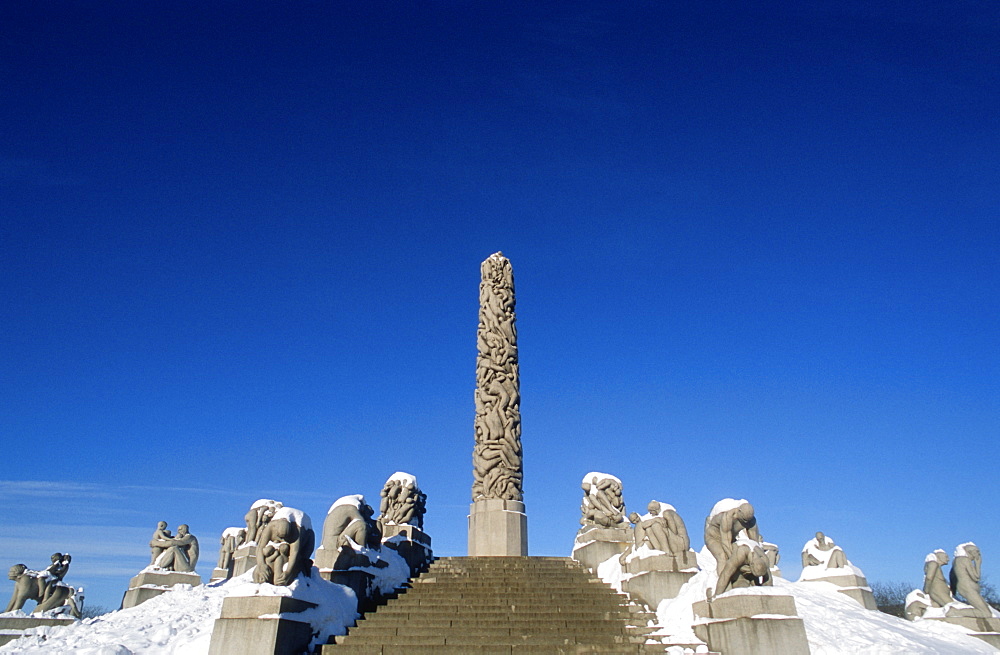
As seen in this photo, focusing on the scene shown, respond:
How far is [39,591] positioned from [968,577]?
1947 cm

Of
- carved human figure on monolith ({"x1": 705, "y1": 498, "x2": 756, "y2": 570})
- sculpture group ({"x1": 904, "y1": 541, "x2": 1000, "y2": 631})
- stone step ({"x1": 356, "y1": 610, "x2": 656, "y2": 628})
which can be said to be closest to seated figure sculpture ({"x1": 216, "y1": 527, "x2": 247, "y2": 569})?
stone step ({"x1": 356, "y1": 610, "x2": 656, "y2": 628})

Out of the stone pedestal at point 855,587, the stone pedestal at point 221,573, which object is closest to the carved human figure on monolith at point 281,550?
the stone pedestal at point 221,573

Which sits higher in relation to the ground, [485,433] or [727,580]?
[485,433]

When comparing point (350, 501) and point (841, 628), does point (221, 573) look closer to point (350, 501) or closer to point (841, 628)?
point (350, 501)

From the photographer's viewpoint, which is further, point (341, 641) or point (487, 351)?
point (487, 351)

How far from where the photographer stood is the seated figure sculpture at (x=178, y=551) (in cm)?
1669

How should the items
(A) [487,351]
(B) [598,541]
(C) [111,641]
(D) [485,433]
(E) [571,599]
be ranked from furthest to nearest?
(A) [487,351] → (D) [485,433] → (B) [598,541] → (E) [571,599] → (C) [111,641]

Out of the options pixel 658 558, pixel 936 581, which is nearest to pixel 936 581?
pixel 936 581

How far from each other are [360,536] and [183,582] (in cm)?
664

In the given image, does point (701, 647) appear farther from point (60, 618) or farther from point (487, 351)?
point (487, 351)

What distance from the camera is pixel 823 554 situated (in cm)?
1622

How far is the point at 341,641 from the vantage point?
33.2ft

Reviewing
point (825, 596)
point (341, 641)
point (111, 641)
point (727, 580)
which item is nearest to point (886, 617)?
point (825, 596)

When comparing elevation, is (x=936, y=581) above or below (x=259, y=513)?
below
